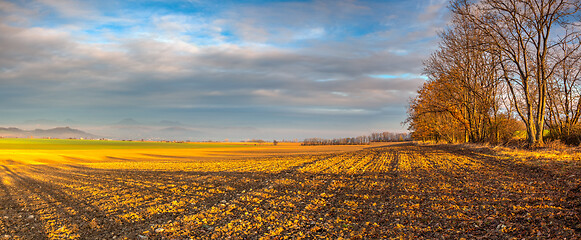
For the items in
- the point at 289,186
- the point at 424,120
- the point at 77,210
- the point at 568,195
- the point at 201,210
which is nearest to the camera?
the point at 568,195

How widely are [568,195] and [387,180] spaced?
5616 mm

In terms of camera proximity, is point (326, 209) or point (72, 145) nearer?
point (326, 209)

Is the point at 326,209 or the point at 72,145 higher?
the point at 326,209

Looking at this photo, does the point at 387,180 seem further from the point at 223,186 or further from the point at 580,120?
the point at 580,120

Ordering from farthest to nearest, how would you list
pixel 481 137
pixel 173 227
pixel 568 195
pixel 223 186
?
pixel 481 137
pixel 223 186
pixel 568 195
pixel 173 227

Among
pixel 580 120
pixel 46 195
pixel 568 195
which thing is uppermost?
pixel 580 120

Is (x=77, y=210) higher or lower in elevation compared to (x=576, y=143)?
lower

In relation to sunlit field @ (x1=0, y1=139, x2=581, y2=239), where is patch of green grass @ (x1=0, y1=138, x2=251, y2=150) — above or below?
below

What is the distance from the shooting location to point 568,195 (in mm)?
7805

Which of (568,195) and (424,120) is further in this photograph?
(424,120)

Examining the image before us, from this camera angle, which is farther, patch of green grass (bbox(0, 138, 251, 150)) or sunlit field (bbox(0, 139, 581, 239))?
patch of green grass (bbox(0, 138, 251, 150))

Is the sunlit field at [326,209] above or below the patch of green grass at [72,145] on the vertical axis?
above

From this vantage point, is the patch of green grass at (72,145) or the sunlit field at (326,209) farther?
the patch of green grass at (72,145)

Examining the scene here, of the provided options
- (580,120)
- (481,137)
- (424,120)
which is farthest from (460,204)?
(424,120)
